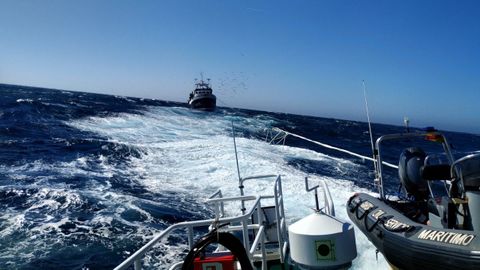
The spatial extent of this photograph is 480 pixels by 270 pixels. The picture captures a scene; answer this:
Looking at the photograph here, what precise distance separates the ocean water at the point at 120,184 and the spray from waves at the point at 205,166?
3 centimetres

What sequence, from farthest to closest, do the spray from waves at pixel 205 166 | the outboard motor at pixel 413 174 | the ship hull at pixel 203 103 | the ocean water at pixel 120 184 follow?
the ship hull at pixel 203 103 < the spray from waves at pixel 205 166 < the ocean water at pixel 120 184 < the outboard motor at pixel 413 174

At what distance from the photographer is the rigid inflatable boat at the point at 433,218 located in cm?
315

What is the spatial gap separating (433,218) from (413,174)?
766 millimetres

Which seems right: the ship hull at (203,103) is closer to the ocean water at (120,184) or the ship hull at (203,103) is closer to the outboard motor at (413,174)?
the ocean water at (120,184)

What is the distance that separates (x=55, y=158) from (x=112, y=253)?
28.8 ft

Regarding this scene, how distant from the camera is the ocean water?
21.4 feet

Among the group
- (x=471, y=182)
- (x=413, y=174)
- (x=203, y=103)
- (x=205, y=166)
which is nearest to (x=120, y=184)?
(x=205, y=166)

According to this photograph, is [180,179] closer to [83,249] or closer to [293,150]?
[83,249]

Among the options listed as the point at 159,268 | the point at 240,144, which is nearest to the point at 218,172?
the point at 240,144

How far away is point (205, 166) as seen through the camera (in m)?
13.3

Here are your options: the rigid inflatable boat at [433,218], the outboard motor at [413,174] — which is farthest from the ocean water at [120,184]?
the rigid inflatable boat at [433,218]

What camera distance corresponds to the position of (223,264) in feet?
9.52

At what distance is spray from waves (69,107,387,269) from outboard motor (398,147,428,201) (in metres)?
1.55

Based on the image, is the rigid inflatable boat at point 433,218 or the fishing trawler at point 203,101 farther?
the fishing trawler at point 203,101
